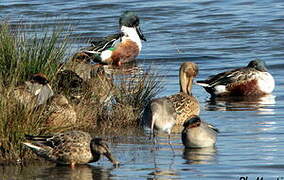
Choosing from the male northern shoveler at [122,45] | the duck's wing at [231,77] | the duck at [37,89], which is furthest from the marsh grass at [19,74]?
the male northern shoveler at [122,45]

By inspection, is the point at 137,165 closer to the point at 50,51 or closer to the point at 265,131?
the point at 265,131

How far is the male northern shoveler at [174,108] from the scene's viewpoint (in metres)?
9.51

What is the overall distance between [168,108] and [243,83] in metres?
4.35

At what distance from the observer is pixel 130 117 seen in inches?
406

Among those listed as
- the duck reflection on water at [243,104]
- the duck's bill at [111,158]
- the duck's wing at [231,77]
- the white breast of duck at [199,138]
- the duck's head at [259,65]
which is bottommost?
the duck's bill at [111,158]

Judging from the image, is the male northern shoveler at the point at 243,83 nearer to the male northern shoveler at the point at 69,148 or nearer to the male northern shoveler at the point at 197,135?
the male northern shoveler at the point at 197,135

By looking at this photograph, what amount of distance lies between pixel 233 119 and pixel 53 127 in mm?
3197

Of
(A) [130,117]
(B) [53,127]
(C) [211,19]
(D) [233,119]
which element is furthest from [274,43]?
(B) [53,127]

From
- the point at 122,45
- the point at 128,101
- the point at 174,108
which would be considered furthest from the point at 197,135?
the point at 122,45

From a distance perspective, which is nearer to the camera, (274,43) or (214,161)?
(214,161)

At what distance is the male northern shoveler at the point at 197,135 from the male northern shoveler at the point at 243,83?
453cm

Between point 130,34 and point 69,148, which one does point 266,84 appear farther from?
point 69,148

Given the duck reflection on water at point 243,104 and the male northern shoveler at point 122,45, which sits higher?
the male northern shoveler at point 122,45

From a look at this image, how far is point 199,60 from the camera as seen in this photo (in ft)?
57.6
